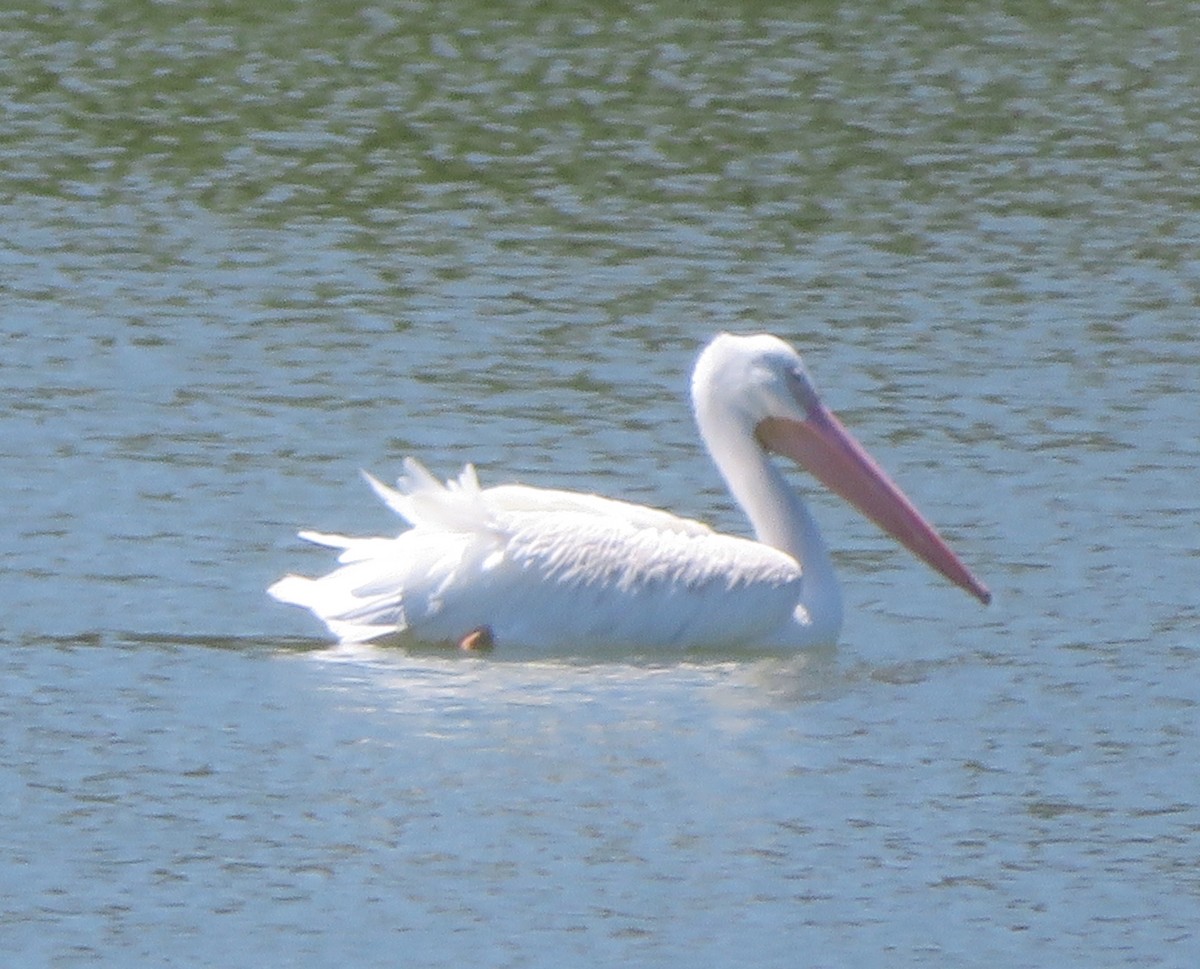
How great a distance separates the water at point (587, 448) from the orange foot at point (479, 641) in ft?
0.24

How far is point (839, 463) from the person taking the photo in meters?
8.66

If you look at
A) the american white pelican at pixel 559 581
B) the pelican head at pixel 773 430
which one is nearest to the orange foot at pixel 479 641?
the american white pelican at pixel 559 581

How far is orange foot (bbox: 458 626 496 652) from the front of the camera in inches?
313

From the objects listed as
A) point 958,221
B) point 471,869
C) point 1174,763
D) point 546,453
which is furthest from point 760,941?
point 958,221

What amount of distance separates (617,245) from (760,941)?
6.45m

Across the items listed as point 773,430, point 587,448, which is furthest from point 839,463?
point 587,448

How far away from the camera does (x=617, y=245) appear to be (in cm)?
1221

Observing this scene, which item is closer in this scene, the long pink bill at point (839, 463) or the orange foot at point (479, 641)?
the orange foot at point (479, 641)

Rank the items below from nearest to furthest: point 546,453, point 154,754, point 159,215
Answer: point 154,754 < point 546,453 < point 159,215

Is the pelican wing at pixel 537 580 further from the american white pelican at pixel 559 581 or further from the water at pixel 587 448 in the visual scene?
the water at pixel 587 448

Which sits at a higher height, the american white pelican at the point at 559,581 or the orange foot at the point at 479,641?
the american white pelican at the point at 559,581

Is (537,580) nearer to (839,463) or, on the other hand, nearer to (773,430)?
(773,430)

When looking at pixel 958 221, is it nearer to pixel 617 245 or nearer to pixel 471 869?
pixel 617 245

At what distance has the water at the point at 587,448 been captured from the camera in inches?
249
